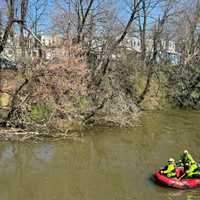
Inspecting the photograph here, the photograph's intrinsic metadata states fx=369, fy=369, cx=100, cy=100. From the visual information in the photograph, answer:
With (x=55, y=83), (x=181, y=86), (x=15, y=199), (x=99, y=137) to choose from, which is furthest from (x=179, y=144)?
(x=181, y=86)

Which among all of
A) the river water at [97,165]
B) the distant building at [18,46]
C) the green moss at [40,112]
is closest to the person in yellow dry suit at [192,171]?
the river water at [97,165]

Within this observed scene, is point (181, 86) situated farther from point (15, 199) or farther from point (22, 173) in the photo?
point (15, 199)

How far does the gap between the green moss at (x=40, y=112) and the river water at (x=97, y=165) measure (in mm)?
1841

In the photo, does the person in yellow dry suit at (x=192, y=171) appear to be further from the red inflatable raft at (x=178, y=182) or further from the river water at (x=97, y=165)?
the river water at (x=97, y=165)

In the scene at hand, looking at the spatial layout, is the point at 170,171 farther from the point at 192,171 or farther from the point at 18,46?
the point at 18,46

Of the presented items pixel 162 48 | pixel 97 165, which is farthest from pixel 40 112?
pixel 162 48

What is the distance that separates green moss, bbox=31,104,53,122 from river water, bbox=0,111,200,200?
184cm

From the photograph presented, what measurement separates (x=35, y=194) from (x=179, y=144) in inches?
316

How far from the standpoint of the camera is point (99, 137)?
685 inches

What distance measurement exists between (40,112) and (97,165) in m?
4.92

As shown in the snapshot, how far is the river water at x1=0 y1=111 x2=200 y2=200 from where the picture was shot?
11.2 meters

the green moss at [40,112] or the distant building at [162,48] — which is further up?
the distant building at [162,48]

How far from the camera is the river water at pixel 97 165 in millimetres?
11172

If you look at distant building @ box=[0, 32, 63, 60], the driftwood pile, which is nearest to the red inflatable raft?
the driftwood pile
